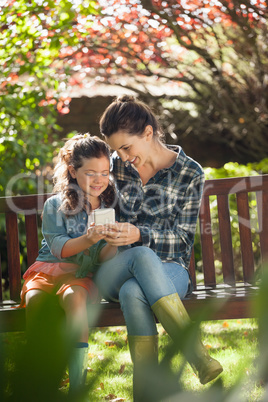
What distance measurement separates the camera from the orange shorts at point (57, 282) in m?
2.33

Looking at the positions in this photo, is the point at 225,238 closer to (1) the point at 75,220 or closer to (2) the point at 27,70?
(1) the point at 75,220

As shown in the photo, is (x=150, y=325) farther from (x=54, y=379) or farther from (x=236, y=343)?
(x=54, y=379)

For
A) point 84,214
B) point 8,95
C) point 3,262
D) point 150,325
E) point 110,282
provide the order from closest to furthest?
point 150,325 < point 110,282 < point 84,214 < point 8,95 < point 3,262

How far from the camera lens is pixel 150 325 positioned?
7.03ft

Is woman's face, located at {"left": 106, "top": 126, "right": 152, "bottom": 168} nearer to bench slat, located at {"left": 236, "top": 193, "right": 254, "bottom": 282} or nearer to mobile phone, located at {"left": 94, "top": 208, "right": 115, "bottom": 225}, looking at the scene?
mobile phone, located at {"left": 94, "top": 208, "right": 115, "bottom": 225}

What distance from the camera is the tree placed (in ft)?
19.1

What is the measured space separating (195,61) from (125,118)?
4.25 meters

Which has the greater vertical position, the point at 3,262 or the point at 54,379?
the point at 54,379

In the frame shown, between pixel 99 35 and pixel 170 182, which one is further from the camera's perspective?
pixel 99 35

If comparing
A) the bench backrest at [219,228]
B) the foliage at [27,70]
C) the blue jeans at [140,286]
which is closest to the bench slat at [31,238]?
the bench backrest at [219,228]

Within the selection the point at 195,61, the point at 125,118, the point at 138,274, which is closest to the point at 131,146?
the point at 125,118

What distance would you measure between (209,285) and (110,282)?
0.82 meters

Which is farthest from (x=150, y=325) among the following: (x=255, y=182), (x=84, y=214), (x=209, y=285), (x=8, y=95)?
(x=8, y=95)

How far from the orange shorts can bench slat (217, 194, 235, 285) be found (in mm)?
912
